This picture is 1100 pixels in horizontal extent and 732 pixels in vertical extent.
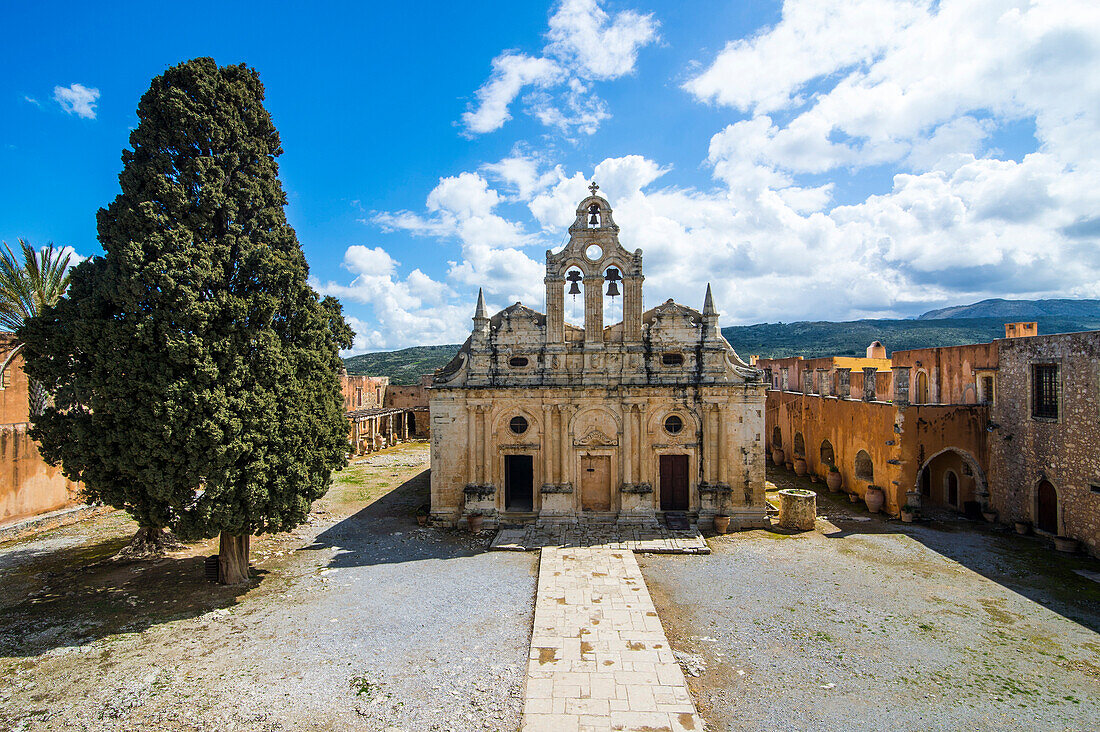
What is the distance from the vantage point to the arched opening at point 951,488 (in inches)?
905

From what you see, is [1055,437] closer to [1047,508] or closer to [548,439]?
[1047,508]

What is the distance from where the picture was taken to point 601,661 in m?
11.2

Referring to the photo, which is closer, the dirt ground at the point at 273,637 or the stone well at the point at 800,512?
the dirt ground at the point at 273,637

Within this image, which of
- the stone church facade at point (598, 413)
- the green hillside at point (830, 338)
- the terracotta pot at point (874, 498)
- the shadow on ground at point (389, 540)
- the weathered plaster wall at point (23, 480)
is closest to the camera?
the shadow on ground at point (389, 540)

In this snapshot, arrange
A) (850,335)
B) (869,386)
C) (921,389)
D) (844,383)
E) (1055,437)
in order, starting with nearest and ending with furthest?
(1055,437) < (869,386) < (844,383) < (921,389) < (850,335)

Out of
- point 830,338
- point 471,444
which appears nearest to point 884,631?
point 471,444

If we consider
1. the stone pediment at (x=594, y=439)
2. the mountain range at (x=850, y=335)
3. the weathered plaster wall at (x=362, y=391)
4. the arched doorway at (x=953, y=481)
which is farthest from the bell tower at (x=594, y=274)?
the mountain range at (x=850, y=335)

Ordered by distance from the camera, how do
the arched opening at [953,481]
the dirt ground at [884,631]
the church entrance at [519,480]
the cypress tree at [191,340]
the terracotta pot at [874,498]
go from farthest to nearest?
the terracotta pot at [874,498] → the arched opening at [953,481] → the church entrance at [519,480] → the cypress tree at [191,340] → the dirt ground at [884,631]

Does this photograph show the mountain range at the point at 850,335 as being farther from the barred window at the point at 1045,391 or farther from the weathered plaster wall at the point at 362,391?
the barred window at the point at 1045,391

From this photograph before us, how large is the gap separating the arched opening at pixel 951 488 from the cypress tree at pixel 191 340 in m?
25.8

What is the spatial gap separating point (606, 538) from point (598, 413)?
4.65 m

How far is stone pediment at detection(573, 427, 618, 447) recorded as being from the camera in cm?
2053

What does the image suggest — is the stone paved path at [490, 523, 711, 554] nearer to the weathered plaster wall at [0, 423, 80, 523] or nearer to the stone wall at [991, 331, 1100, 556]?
the stone wall at [991, 331, 1100, 556]

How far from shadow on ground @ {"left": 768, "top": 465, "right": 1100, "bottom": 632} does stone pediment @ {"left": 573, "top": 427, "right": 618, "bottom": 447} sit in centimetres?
704
